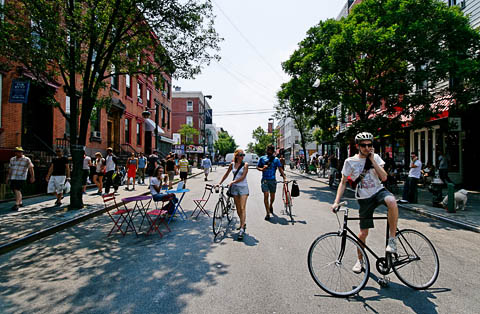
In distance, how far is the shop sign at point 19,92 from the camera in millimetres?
10203

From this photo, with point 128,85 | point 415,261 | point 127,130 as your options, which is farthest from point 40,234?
point 128,85

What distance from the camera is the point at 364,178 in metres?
3.91

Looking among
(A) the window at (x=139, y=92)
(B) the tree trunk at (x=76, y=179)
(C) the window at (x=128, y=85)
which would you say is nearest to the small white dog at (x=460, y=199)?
(B) the tree trunk at (x=76, y=179)

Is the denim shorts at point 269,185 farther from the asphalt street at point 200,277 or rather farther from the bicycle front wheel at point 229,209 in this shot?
the asphalt street at point 200,277

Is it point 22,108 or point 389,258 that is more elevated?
point 22,108

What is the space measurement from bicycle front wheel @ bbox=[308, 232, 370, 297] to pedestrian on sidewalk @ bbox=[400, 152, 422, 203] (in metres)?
8.29

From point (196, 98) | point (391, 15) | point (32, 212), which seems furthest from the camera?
point (196, 98)

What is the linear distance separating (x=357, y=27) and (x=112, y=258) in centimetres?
1348

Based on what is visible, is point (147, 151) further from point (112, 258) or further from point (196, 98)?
point (196, 98)

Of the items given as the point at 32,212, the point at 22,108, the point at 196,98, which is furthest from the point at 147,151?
the point at 196,98

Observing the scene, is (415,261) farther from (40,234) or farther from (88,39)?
(88,39)

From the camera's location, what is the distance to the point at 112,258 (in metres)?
5.01

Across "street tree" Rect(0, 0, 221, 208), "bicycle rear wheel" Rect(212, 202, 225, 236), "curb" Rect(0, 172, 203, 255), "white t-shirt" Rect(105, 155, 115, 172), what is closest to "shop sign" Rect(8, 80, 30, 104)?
"street tree" Rect(0, 0, 221, 208)

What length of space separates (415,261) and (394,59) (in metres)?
12.5
